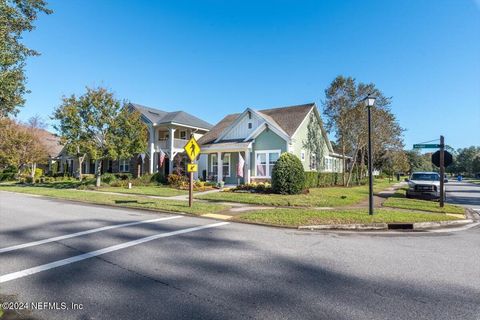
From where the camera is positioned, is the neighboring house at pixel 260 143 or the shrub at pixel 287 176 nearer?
the shrub at pixel 287 176

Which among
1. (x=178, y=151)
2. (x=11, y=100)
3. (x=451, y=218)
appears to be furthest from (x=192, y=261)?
(x=178, y=151)

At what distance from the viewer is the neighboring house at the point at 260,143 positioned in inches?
914

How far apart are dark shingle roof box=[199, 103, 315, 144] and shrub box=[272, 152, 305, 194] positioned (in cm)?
607

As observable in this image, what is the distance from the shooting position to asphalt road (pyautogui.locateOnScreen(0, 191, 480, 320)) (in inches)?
137

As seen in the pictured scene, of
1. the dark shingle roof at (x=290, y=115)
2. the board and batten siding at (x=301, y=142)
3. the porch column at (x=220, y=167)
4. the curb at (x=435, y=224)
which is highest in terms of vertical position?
the dark shingle roof at (x=290, y=115)

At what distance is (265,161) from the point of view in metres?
23.5

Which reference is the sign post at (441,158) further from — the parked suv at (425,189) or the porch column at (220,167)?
the porch column at (220,167)

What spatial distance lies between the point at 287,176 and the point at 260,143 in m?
6.92

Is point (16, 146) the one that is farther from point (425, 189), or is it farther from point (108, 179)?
point (425, 189)

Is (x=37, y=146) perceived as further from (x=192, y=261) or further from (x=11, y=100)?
(x=192, y=261)

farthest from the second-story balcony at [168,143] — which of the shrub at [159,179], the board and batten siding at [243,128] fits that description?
the board and batten siding at [243,128]

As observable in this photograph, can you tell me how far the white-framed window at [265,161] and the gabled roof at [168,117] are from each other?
949cm

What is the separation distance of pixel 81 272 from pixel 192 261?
1.80 metres

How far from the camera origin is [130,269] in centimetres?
481
